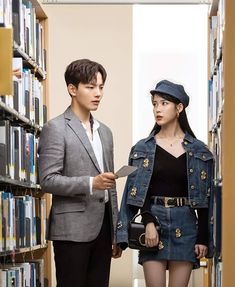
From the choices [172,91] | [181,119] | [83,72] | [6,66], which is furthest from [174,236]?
[6,66]

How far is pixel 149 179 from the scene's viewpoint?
151 inches

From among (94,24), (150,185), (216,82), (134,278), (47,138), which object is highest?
(94,24)

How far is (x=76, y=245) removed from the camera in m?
3.79

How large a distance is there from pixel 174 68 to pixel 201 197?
3.58 meters

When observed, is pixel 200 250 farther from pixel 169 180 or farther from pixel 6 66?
pixel 6 66

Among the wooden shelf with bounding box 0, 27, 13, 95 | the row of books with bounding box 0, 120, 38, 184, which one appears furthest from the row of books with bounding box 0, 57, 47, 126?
the wooden shelf with bounding box 0, 27, 13, 95

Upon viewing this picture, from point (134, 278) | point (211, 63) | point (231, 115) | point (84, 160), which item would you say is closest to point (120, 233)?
point (84, 160)

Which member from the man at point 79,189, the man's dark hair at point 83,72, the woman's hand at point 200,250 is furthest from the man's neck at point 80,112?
the woman's hand at point 200,250

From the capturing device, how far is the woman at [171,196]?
3.79m

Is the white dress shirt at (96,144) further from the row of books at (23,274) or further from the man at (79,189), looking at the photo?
the row of books at (23,274)

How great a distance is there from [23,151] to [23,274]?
756 mm

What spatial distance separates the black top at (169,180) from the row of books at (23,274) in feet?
3.11

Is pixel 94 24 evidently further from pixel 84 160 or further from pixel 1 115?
pixel 84 160

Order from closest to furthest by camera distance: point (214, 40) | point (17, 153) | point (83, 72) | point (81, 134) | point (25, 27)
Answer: point (81, 134), point (83, 72), point (17, 153), point (25, 27), point (214, 40)
